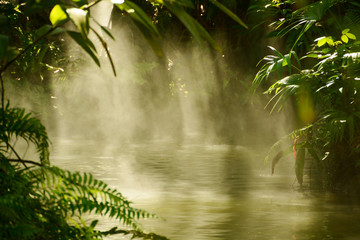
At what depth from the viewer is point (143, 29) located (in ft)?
3.61

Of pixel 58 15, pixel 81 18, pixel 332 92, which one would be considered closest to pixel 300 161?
pixel 332 92

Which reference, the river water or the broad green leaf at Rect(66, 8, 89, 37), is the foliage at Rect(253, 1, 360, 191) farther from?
the broad green leaf at Rect(66, 8, 89, 37)

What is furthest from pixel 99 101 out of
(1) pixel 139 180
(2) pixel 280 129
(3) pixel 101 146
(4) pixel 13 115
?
(4) pixel 13 115

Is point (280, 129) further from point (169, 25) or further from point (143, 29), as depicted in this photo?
point (143, 29)

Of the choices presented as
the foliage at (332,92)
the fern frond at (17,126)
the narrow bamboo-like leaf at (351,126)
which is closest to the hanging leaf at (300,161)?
the foliage at (332,92)

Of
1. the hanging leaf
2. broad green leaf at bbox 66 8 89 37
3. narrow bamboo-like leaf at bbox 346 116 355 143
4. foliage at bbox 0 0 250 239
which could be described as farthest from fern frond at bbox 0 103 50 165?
the hanging leaf

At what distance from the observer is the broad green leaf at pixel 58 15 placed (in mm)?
1079

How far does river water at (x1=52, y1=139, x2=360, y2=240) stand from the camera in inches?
149

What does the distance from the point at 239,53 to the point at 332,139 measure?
12.8ft

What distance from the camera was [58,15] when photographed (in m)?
1.09

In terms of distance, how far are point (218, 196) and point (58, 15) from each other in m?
3.97

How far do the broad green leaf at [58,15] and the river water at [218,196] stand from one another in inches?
102

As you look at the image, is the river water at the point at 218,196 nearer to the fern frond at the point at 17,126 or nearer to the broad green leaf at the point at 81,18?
the fern frond at the point at 17,126

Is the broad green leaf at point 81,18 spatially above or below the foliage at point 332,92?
below
